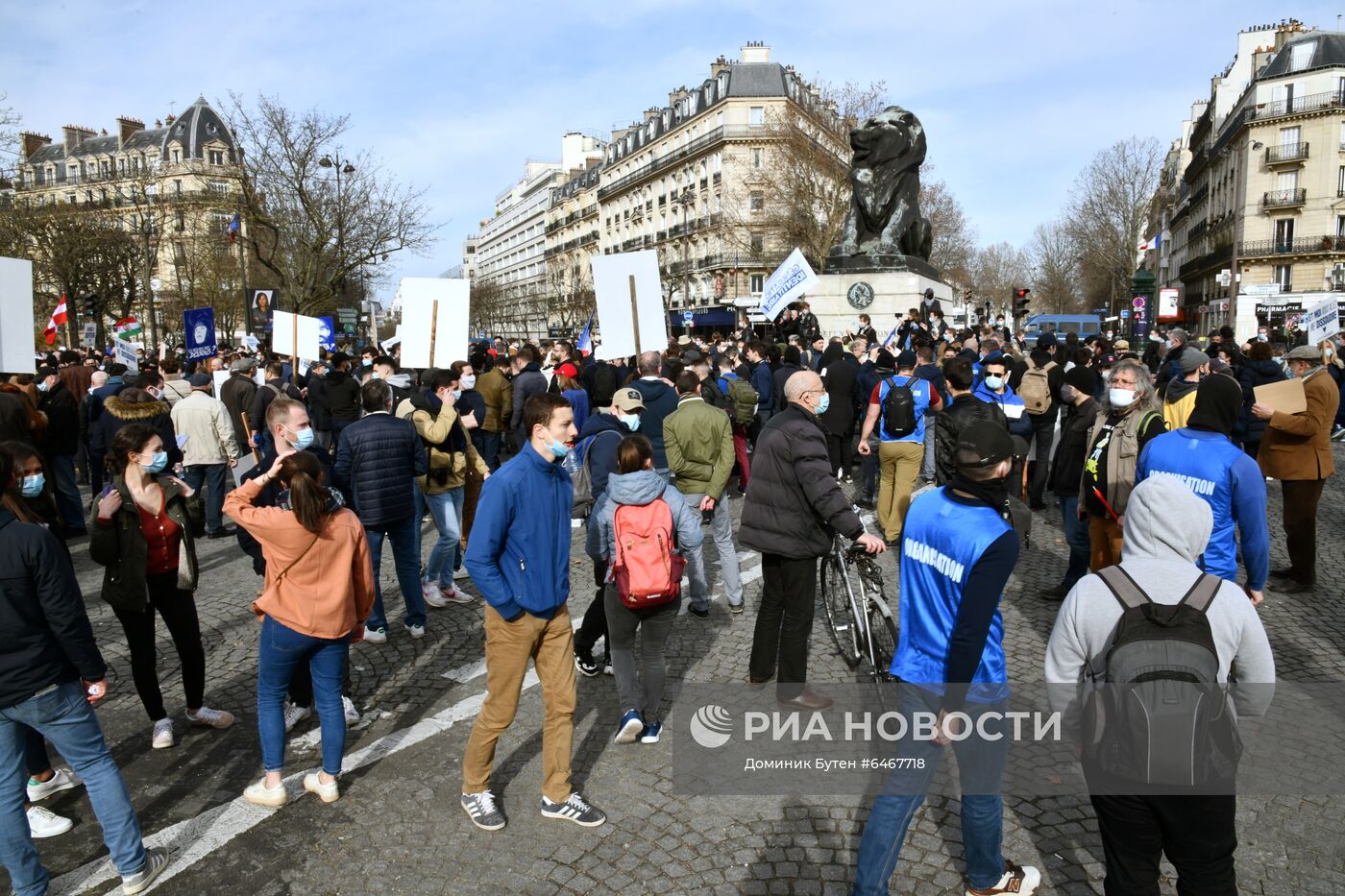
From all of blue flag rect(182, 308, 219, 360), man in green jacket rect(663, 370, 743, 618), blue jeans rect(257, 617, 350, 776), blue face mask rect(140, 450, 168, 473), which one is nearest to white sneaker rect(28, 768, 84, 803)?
blue jeans rect(257, 617, 350, 776)

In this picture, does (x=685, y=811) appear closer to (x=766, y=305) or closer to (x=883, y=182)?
(x=766, y=305)

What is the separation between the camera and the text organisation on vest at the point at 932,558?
113 inches

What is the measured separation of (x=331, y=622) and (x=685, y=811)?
1.72m

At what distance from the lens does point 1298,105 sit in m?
50.9

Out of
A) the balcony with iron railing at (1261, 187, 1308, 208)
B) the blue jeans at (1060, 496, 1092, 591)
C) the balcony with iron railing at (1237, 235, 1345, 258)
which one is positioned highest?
the balcony with iron railing at (1261, 187, 1308, 208)

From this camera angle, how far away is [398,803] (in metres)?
3.97

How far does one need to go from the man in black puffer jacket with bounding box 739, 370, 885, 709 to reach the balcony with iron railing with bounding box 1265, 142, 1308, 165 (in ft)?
194

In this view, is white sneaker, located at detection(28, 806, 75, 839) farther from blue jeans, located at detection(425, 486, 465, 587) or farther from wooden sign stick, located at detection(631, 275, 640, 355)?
wooden sign stick, located at detection(631, 275, 640, 355)

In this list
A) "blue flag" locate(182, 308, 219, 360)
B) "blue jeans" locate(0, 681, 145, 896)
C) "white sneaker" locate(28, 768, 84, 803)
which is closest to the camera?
"blue jeans" locate(0, 681, 145, 896)

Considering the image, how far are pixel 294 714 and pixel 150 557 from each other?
1140 millimetres

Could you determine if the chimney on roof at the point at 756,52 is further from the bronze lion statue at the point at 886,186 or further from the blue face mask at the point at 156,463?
the blue face mask at the point at 156,463

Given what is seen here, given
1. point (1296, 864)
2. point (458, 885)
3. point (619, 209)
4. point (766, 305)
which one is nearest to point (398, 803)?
point (458, 885)

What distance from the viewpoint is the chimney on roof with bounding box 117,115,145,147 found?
83.9 meters

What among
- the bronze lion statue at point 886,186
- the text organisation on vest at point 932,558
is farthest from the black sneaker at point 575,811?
the bronze lion statue at point 886,186
